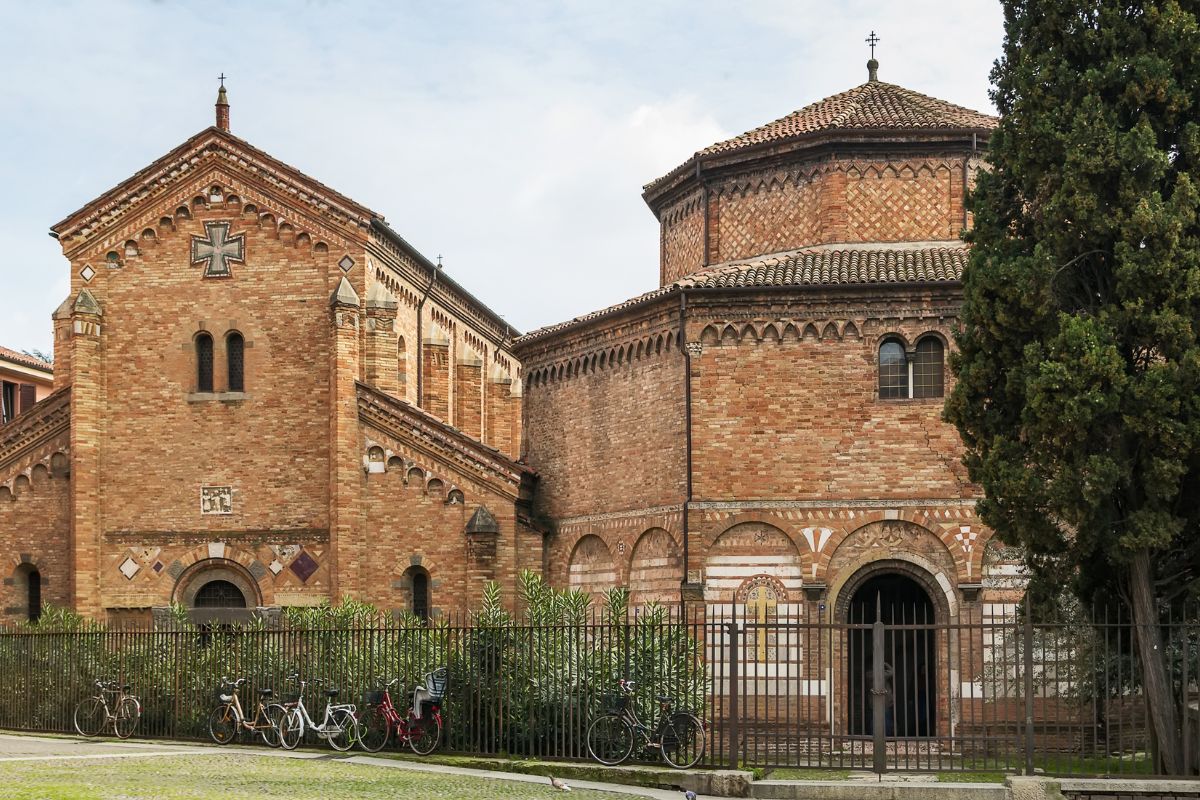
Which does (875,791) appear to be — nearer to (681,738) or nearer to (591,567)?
(681,738)

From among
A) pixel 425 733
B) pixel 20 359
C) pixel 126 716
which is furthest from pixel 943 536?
pixel 20 359

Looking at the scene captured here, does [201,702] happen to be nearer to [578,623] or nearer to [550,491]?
[578,623]

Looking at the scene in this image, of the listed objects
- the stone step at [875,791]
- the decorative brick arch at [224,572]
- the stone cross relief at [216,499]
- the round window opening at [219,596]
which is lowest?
the stone step at [875,791]

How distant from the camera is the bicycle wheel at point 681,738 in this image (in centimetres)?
1784

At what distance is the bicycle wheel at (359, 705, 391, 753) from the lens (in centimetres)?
1977

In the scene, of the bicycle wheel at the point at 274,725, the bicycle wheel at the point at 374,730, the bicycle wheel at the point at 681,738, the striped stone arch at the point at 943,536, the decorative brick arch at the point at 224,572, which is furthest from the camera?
the decorative brick arch at the point at 224,572

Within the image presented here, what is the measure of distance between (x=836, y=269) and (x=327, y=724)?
1163cm

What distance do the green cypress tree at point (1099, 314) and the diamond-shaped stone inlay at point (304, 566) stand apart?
46.9 feet

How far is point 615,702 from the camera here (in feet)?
60.5

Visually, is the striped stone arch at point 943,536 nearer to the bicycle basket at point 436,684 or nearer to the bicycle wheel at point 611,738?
the bicycle wheel at point 611,738

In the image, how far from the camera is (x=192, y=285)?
29.6 m

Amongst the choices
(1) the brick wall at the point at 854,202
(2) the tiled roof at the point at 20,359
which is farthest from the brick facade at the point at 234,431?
(2) the tiled roof at the point at 20,359

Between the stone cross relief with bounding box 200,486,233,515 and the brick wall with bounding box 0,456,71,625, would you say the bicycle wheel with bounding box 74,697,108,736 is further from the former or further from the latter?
the brick wall with bounding box 0,456,71,625

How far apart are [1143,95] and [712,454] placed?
34.3ft
